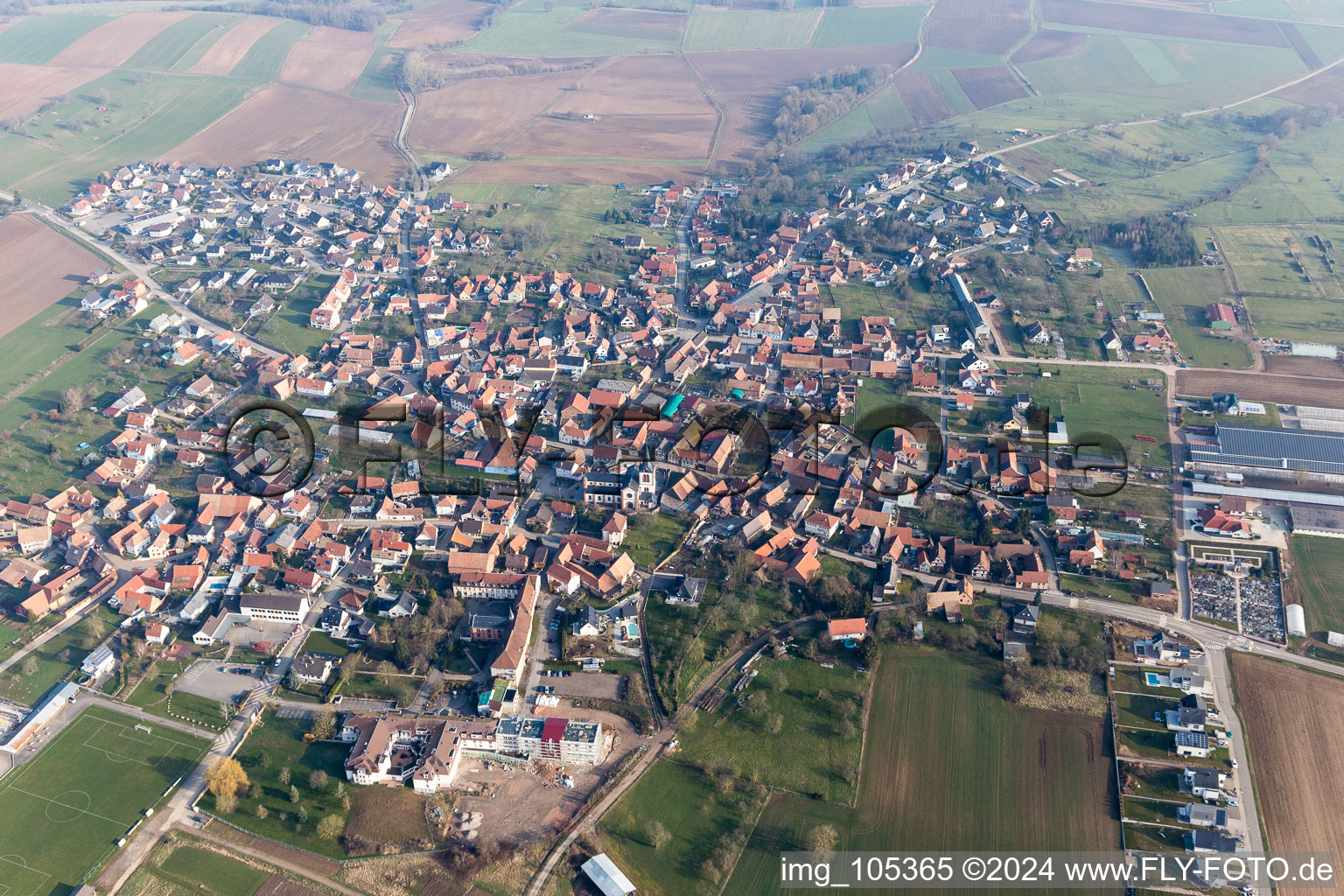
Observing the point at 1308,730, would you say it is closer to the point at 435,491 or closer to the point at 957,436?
the point at 957,436

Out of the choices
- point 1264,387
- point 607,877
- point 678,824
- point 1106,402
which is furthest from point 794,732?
point 1264,387

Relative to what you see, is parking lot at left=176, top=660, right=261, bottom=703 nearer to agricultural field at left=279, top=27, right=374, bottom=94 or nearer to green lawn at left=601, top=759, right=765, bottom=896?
green lawn at left=601, top=759, right=765, bottom=896

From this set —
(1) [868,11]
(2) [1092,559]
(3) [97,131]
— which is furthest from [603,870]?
Result: (1) [868,11]

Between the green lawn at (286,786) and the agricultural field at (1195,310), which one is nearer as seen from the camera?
the green lawn at (286,786)

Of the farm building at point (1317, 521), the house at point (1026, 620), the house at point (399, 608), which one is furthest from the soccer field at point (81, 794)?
the farm building at point (1317, 521)

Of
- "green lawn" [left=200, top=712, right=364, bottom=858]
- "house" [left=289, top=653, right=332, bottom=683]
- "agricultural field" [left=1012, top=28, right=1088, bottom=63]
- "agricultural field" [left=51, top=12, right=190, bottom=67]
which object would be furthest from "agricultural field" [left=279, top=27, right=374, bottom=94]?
"green lawn" [left=200, top=712, right=364, bottom=858]

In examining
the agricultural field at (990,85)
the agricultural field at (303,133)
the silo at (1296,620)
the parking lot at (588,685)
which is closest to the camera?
the parking lot at (588,685)

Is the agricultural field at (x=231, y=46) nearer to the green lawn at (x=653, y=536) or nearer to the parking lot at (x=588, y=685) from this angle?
the green lawn at (x=653, y=536)
